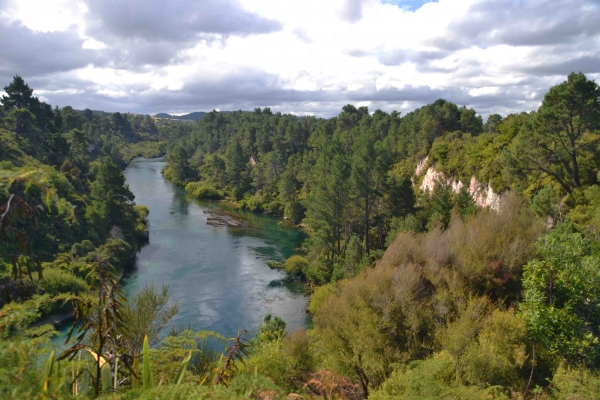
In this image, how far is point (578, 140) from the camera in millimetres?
27328

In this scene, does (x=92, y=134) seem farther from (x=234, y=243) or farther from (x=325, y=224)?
(x=325, y=224)

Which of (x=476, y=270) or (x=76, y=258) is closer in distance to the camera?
(x=476, y=270)

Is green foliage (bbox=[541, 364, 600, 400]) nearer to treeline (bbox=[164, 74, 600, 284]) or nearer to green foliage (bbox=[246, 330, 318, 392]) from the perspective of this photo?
green foliage (bbox=[246, 330, 318, 392])

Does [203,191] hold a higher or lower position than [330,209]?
lower

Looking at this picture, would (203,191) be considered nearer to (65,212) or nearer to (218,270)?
(218,270)

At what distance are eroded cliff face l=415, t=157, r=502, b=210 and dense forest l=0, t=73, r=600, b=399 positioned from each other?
446 mm

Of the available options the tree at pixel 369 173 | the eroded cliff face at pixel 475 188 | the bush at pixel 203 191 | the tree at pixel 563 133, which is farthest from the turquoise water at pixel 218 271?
the tree at pixel 563 133

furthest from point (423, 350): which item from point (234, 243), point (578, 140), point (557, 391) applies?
point (234, 243)

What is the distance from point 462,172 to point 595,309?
88.3ft

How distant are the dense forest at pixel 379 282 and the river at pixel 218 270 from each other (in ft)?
6.41

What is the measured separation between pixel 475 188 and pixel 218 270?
2401 centimetres

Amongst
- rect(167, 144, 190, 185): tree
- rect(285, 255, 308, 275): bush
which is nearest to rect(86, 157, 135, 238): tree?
rect(285, 255, 308, 275): bush

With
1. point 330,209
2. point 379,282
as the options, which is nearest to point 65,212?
point 379,282

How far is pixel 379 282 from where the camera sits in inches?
703
